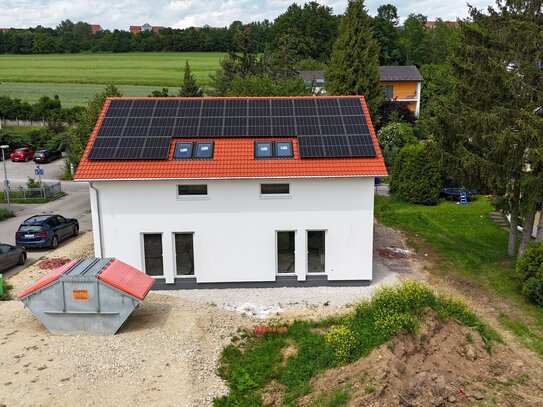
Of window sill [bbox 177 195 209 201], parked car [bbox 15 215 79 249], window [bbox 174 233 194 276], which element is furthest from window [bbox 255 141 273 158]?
parked car [bbox 15 215 79 249]

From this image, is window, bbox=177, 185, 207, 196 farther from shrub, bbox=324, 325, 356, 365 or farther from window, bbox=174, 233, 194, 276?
shrub, bbox=324, 325, 356, 365

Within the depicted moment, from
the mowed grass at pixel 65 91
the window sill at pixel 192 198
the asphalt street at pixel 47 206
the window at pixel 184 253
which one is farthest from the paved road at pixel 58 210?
the mowed grass at pixel 65 91

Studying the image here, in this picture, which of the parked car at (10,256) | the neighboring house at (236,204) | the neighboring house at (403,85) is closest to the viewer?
the neighboring house at (236,204)

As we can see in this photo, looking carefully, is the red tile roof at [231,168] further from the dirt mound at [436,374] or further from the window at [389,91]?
the window at [389,91]

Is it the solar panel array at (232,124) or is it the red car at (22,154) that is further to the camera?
the red car at (22,154)

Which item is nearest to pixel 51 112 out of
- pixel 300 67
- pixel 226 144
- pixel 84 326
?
pixel 300 67

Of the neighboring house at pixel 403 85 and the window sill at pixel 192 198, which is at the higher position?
the neighboring house at pixel 403 85
